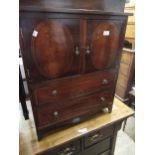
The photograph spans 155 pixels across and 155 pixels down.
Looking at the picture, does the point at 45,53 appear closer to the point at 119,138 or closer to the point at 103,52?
the point at 103,52

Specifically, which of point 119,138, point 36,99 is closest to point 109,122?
point 36,99

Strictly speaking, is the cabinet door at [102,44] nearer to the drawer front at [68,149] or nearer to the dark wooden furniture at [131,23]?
the drawer front at [68,149]

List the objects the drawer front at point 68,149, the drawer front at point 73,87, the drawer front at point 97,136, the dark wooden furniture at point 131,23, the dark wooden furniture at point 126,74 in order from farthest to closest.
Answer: the dark wooden furniture at point 126,74 → the dark wooden furniture at point 131,23 → the drawer front at point 97,136 → the drawer front at point 68,149 → the drawer front at point 73,87

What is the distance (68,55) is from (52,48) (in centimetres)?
11

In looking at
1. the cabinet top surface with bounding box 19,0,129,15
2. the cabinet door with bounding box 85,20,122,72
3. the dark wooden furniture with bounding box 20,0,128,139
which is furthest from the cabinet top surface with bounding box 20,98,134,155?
the cabinet top surface with bounding box 19,0,129,15

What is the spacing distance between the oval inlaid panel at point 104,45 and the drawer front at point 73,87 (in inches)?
3.7

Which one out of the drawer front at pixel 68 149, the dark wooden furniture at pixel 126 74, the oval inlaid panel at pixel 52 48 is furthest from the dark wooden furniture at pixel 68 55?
the dark wooden furniture at pixel 126 74

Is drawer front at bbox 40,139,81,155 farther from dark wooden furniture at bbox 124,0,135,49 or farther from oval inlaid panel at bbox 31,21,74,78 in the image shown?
dark wooden furniture at bbox 124,0,135,49

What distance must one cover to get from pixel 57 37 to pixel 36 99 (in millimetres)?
393

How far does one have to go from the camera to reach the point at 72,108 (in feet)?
3.45

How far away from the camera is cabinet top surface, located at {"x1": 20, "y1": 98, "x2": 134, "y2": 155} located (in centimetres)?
99

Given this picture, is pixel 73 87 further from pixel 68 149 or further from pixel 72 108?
pixel 68 149

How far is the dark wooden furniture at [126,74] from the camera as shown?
2148mm

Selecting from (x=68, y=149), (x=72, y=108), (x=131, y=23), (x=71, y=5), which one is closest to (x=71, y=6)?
(x=71, y=5)
